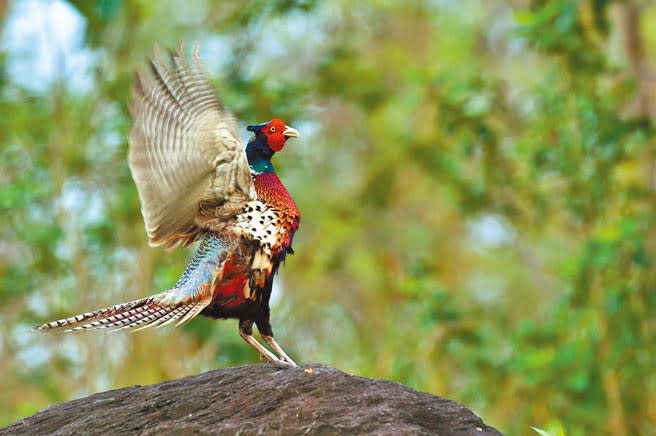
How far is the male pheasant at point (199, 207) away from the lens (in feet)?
18.1

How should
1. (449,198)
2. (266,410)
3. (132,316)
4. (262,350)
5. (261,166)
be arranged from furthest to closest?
(449,198) < (261,166) < (262,350) < (132,316) < (266,410)

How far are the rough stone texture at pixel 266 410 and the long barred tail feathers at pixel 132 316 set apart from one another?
337 mm

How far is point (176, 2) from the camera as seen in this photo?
1961 cm

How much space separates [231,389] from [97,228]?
706 cm

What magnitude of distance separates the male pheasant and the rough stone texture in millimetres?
357

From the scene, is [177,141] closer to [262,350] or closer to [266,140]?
[266,140]

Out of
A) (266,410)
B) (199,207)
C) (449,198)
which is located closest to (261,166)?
(199,207)

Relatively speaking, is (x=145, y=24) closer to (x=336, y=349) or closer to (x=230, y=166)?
(x=336, y=349)

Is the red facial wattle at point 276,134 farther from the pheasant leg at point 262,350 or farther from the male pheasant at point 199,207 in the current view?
the pheasant leg at point 262,350

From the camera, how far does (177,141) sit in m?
5.57

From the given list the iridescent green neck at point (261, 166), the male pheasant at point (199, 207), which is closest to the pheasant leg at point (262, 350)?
the male pheasant at point (199, 207)

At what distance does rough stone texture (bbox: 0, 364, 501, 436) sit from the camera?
489cm

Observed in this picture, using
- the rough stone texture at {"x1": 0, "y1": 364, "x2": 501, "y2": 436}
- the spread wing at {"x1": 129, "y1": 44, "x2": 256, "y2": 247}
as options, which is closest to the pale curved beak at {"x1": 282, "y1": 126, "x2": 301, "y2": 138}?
the spread wing at {"x1": 129, "y1": 44, "x2": 256, "y2": 247}

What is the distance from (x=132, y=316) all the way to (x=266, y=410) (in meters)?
0.96
